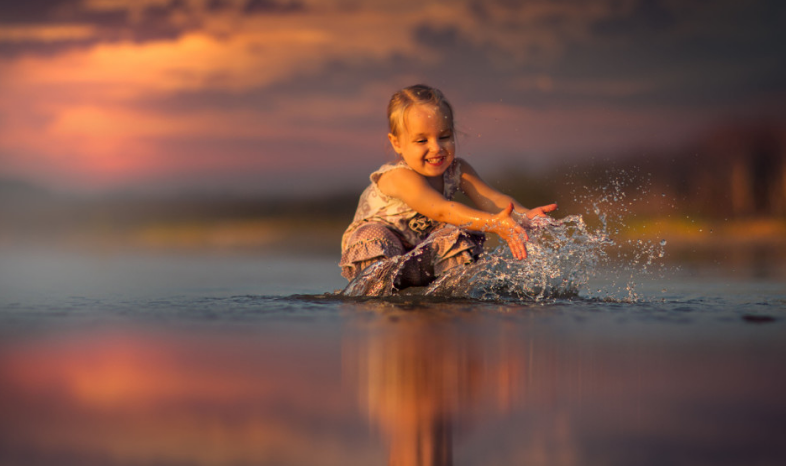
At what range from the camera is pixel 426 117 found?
3330 mm

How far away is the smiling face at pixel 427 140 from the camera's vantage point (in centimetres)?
334

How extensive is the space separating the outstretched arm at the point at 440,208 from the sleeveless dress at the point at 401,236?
7 cm

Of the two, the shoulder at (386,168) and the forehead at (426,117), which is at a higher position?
the forehead at (426,117)

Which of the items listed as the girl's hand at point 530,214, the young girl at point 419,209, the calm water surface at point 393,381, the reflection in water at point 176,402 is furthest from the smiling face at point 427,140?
the reflection in water at point 176,402

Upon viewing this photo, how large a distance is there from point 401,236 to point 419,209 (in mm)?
239

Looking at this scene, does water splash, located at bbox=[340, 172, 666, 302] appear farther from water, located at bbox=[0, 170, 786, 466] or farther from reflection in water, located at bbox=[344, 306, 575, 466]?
reflection in water, located at bbox=[344, 306, 575, 466]

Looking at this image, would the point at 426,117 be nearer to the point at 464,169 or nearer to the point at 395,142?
the point at 395,142

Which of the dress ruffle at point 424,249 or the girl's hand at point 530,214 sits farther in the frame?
the dress ruffle at point 424,249

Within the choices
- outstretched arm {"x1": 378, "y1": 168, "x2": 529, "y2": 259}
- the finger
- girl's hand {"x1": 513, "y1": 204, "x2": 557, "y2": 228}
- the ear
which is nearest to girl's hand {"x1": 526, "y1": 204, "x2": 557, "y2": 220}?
girl's hand {"x1": 513, "y1": 204, "x2": 557, "y2": 228}

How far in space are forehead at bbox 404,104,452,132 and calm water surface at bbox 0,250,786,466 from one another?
76 centimetres

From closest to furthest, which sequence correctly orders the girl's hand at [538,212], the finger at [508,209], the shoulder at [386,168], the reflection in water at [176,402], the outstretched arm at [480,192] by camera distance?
the reflection in water at [176,402] → the finger at [508,209] → the girl's hand at [538,212] → the shoulder at [386,168] → the outstretched arm at [480,192]

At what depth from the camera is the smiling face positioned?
11.0 feet

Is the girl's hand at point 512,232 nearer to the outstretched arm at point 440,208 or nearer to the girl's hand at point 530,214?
the outstretched arm at point 440,208

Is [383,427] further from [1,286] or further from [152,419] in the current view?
[1,286]
